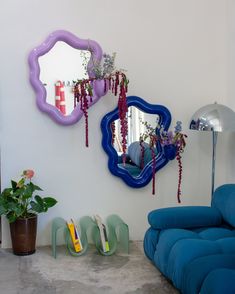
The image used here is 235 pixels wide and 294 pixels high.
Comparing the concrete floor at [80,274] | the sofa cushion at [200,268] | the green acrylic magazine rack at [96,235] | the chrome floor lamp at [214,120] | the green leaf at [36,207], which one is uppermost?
the chrome floor lamp at [214,120]

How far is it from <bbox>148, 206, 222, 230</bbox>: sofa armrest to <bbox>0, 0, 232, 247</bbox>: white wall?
78cm

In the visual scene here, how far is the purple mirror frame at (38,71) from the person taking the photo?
145 inches

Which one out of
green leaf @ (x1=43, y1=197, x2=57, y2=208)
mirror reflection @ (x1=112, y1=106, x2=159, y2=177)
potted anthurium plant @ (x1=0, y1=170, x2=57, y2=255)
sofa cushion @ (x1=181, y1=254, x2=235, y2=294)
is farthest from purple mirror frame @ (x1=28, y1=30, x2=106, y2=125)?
sofa cushion @ (x1=181, y1=254, x2=235, y2=294)

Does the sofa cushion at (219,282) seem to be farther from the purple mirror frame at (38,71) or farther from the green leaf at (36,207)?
the purple mirror frame at (38,71)

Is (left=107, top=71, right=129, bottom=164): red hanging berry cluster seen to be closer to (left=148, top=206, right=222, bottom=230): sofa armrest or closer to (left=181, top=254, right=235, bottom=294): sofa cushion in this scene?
(left=148, top=206, right=222, bottom=230): sofa armrest

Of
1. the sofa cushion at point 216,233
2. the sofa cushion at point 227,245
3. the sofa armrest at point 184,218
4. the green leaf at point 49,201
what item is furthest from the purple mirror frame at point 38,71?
the sofa cushion at point 227,245

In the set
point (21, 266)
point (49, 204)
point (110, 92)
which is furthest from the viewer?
point (110, 92)

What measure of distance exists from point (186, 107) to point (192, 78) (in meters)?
0.28

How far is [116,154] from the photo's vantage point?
12.8ft

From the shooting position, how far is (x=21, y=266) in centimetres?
339

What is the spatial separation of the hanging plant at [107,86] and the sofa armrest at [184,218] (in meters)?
0.78

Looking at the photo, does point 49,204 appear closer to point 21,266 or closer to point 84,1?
point 21,266

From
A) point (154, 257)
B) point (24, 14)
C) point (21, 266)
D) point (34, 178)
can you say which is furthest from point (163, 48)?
point (21, 266)

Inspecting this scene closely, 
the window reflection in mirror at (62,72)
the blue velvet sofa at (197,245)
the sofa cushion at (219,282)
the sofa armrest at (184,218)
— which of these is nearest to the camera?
the sofa cushion at (219,282)
